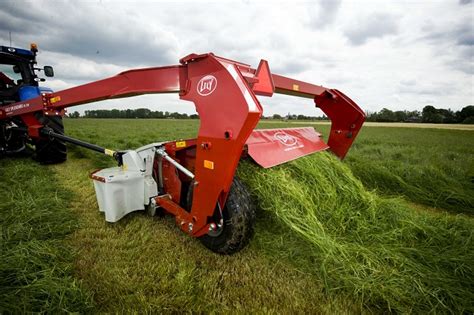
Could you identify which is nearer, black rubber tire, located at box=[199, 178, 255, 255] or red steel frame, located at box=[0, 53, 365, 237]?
red steel frame, located at box=[0, 53, 365, 237]

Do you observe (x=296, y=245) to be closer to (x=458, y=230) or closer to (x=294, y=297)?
(x=294, y=297)

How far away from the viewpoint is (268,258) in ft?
7.39

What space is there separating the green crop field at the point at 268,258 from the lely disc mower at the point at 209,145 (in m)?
0.24

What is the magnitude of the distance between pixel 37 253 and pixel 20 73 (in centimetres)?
585

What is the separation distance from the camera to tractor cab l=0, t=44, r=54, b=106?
5.74 meters

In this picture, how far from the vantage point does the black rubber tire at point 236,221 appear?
6.95 ft

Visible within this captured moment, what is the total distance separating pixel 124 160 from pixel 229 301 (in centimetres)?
192

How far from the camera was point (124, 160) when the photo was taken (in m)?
2.91

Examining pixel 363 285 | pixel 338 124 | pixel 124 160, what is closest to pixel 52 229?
pixel 124 160

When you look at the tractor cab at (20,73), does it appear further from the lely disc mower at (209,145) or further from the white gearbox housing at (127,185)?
the white gearbox housing at (127,185)

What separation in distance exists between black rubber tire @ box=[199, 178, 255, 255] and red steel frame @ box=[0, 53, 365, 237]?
11 centimetres

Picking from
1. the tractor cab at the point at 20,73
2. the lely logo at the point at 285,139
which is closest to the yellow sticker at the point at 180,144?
the lely logo at the point at 285,139

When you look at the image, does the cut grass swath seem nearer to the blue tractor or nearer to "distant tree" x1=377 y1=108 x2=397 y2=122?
the blue tractor

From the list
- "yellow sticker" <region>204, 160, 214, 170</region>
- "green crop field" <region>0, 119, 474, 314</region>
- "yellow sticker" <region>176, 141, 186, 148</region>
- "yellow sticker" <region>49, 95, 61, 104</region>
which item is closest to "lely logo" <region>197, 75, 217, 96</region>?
"yellow sticker" <region>204, 160, 214, 170</region>
